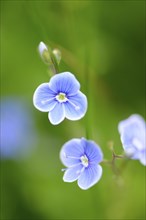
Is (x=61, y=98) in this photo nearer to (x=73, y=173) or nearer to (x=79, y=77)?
(x=73, y=173)

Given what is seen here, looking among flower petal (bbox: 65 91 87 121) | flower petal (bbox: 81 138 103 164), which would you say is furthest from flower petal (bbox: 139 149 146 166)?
flower petal (bbox: 65 91 87 121)

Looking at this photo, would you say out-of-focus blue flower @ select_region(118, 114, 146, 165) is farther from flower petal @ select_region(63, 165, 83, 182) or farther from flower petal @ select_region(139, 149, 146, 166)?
flower petal @ select_region(63, 165, 83, 182)

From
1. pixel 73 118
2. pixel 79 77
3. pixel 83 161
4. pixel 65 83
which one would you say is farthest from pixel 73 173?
pixel 79 77

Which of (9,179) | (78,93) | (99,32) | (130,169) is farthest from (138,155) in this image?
(99,32)

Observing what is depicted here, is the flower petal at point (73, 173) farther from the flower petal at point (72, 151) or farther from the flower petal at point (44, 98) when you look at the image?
the flower petal at point (44, 98)

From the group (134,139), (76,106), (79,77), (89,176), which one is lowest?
(89,176)
